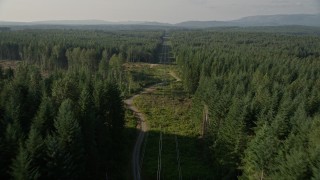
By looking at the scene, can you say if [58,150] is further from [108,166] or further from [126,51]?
[126,51]

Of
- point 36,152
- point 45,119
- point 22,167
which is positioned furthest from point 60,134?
point 22,167

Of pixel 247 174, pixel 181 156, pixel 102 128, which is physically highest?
pixel 102 128

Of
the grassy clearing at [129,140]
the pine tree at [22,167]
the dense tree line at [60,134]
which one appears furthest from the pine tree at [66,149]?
the grassy clearing at [129,140]

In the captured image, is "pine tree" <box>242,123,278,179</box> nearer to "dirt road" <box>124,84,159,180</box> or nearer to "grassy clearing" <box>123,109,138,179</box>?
"dirt road" <box>124,84,159,180</box>

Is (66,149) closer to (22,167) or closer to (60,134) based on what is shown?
(60,134)

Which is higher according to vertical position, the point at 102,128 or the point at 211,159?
the point at 102,128

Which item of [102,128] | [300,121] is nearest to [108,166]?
[102,128]
